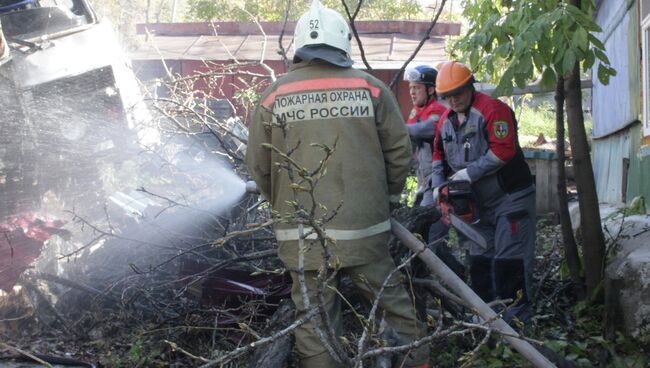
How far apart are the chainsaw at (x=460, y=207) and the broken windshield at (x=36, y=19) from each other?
402 cm

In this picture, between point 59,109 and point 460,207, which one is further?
point 59,109

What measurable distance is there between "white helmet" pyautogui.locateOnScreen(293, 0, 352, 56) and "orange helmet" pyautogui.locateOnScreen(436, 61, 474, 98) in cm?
137

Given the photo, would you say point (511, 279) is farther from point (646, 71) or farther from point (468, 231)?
point (646, 71)

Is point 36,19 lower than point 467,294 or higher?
higher

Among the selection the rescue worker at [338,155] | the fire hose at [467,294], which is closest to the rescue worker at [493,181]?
the fire hose at [467,294]

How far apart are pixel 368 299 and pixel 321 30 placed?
1277 millimetres

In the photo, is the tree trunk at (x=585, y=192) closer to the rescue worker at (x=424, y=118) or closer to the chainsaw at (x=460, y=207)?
the chainsaw at (x=460, y=207)

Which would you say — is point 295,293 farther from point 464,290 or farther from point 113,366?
point 113,366

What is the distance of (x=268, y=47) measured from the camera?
46.8ft

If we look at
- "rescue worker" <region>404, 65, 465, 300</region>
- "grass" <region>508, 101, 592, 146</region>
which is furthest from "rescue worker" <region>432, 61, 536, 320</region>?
"grass" <region>508, 101, 592, 146</region>

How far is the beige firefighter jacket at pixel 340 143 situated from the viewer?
3328mm

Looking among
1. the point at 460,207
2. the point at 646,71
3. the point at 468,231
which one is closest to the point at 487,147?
the point at 460,207

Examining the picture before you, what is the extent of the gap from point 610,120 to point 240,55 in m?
6.74

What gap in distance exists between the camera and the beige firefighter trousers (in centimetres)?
333
